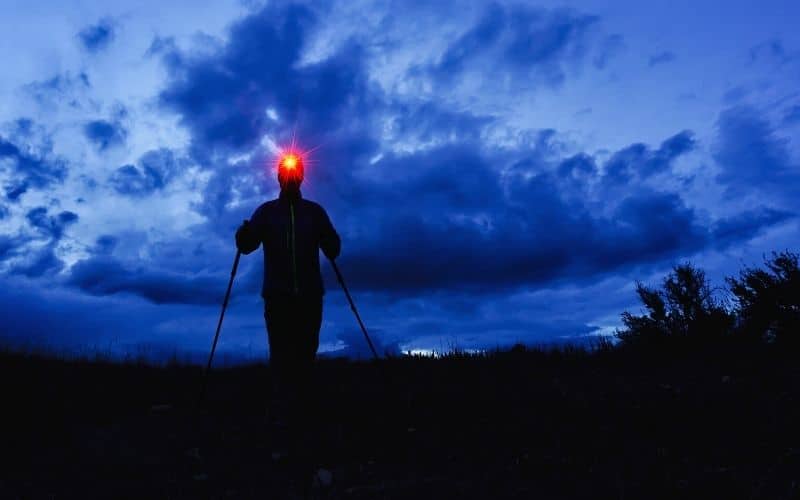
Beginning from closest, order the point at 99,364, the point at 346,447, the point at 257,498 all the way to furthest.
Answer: the point at 257,498 → the point at 346,447 → the point at 99,364

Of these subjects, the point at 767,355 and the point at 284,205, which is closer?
the point at 284,205

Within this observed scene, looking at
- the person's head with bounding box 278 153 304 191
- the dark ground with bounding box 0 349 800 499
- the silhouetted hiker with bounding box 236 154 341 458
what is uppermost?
the person's head with bounding box 278 153 304 191

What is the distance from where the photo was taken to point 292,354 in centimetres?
706

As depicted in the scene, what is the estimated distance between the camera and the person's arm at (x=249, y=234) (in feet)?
24.5

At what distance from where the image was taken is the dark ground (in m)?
5.79

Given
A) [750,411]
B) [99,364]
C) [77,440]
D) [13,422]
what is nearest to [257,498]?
[77,440]

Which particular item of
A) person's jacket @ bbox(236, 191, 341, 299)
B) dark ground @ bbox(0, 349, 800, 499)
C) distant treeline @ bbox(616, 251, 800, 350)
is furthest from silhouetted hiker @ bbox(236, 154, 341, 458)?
distant treeline @ bbox(616, 251, 800, 350)

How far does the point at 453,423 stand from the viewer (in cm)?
778

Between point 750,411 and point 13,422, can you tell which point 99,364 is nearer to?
point 13,422

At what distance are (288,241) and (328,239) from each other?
67 centimetres

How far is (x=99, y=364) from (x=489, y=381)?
7475 millimetres

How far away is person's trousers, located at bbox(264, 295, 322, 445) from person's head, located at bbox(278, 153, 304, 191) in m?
1.39

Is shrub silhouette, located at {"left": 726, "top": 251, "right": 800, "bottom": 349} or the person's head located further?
shrub silhouette, located at {"left": 726, "top": 251, "right": 800, "bottom": 349}

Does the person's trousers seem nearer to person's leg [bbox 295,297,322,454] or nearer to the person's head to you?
person's leg [bbox 295,297,322,454]
